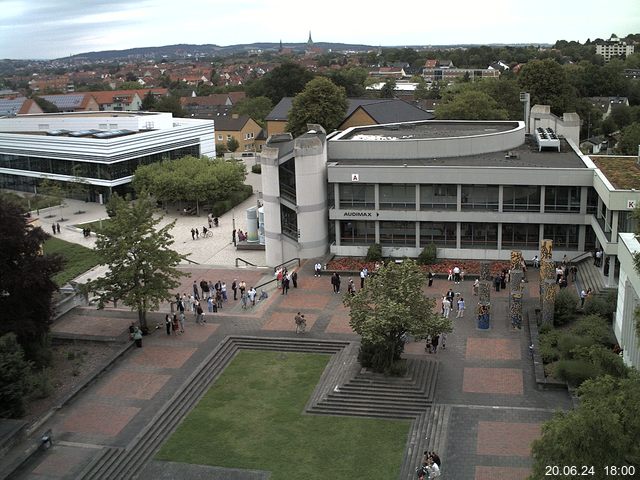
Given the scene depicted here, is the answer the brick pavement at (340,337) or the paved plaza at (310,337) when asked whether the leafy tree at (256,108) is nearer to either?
the paved plaza at (310,337)

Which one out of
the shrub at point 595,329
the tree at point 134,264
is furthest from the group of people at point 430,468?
the tree at point 134,264

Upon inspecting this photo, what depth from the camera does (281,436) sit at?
24.9 m

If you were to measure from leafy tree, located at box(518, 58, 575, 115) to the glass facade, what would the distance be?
40.1 meters

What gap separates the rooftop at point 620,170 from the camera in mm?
37219

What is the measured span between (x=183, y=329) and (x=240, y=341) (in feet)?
11.2

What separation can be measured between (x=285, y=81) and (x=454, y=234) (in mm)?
83518

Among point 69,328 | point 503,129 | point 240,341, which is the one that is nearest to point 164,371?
point 240,341

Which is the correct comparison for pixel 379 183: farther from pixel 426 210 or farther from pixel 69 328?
pixel 69 328

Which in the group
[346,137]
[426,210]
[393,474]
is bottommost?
[393,474]

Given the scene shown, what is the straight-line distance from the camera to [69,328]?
35.7 m

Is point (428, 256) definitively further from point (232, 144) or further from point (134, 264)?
point (232, 144)

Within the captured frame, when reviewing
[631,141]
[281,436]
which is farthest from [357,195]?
[631,141]

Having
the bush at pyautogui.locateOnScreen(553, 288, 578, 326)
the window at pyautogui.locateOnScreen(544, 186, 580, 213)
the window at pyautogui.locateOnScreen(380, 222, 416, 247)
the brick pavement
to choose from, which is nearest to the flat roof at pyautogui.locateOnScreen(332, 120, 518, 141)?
the window at pyautogui.locateOnScreen(380, 222, 416, 247)

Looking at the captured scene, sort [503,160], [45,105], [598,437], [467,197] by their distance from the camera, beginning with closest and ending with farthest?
1. [598,437]
2. [467,197]
3. [503,160]
4. [45,105]
